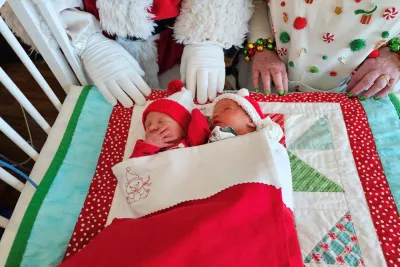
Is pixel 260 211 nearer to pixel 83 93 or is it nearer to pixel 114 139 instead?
pixel 114 139

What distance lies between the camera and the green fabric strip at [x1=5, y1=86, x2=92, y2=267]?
2.23ft

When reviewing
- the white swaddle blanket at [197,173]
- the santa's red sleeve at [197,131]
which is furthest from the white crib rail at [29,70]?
the santa's red sleeve at [197,131]

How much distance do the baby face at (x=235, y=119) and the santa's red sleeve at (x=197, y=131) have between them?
1.4 inches

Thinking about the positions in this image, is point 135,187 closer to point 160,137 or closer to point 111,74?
point 160,137

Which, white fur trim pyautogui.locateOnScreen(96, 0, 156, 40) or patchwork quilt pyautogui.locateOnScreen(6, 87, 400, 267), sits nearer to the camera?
patchwork quilt pyautogui.locateOnScreen(6, 87, 400, 267)

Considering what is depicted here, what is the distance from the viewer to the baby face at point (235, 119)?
76 centimetres

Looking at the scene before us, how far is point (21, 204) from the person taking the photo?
2.47 ft

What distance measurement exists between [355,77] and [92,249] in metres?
0.75

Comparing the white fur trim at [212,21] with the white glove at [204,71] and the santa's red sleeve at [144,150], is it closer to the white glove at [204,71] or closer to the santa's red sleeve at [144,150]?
the white glove at [204,71]

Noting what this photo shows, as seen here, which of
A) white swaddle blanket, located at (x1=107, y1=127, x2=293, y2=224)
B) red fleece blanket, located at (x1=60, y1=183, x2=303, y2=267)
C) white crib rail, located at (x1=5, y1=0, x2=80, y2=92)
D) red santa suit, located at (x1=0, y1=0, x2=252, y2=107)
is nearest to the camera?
red fleece blanket, located at (x1=60, y1=183, x2=303, y2=267)

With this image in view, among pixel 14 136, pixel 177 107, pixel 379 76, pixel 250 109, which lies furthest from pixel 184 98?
pixel 379 76

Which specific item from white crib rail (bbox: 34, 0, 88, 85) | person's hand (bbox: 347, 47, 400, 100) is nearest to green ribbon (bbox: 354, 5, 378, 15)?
person's hand (bbox: 347, 47, 400, 100)

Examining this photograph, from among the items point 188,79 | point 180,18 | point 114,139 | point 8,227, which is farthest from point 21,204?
point 180,18

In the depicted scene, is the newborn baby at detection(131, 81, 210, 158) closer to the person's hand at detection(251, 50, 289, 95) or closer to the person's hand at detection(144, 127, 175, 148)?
the person's hand at detection(144, 127, 175, 148)
